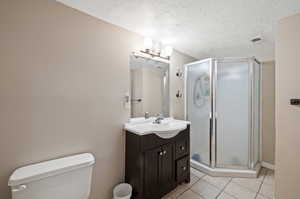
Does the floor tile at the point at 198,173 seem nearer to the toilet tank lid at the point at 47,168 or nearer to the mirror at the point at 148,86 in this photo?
the mirror at the point at 148,86

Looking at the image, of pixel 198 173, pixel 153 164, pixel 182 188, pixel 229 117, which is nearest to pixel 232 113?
pixel 229 117

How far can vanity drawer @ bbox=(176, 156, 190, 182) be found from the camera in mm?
1776

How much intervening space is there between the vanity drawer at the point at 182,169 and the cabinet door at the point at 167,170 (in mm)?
83

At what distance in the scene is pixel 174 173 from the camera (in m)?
1.75

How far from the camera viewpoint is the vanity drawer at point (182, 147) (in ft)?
5.86

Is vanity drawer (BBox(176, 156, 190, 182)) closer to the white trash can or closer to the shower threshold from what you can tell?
the shower threshold

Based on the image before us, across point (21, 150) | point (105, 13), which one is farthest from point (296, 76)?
point (21, 150)

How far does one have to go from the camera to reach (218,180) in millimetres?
2021

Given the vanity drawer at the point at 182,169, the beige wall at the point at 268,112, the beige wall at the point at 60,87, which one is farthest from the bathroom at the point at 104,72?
the beige wall at the point at 268,112

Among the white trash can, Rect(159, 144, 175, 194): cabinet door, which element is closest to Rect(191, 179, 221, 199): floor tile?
Rect(159, 144, 175, 194): cabinet door

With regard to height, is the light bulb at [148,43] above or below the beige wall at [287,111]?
above

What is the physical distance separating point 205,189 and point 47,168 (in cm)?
185

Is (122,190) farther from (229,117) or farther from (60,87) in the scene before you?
(229,117)

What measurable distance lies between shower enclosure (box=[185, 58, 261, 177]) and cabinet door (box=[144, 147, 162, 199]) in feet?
3.62
